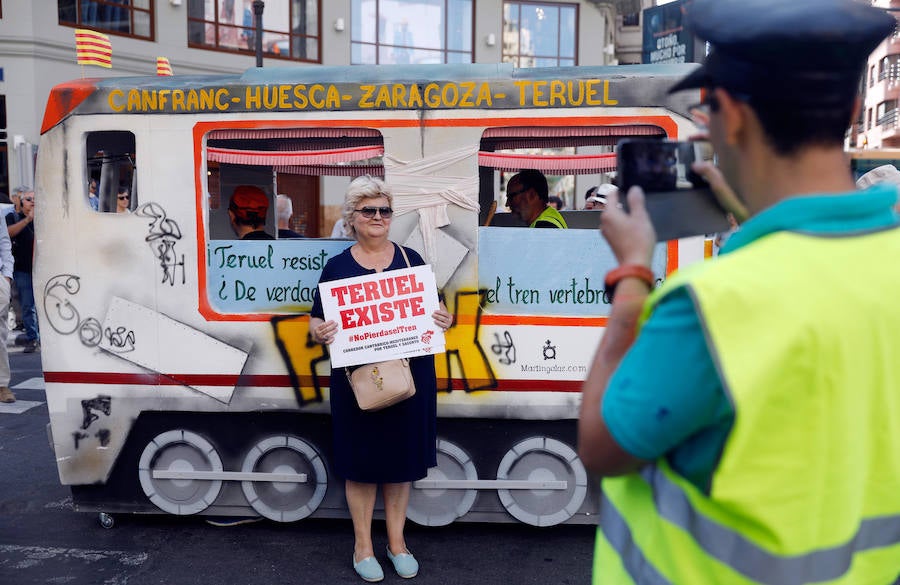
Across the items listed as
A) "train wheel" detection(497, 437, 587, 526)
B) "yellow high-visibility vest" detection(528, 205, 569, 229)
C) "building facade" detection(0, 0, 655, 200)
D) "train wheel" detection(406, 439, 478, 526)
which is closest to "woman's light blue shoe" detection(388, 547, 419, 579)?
"train wheel" detection(406, 439, 478, 526)

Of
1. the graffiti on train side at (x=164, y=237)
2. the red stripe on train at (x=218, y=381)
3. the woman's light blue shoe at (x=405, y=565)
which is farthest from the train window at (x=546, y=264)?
the graffiti on train side at (x=164, y=237)

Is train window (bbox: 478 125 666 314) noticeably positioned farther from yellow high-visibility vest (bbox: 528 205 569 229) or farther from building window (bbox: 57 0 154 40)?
building window (bbox: 57 0 154 40)

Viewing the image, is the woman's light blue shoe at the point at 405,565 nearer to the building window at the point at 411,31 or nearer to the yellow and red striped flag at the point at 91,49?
the yellow and red striped flag at the point at 91,49

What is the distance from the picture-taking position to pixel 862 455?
1180 mm

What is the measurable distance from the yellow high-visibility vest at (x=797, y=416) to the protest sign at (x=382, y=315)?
9.08 ft

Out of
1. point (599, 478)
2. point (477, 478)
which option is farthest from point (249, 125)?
point (599, 478)

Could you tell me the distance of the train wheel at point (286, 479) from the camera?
4480 mm

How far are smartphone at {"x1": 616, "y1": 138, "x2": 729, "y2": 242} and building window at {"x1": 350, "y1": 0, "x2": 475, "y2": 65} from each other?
1942 cm

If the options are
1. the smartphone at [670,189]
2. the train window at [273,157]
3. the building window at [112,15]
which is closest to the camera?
the smartphone at [670,189]

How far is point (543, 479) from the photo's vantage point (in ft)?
14.5

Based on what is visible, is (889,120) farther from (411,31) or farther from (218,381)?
(218,381)

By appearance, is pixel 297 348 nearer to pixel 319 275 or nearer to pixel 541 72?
pixel 319 275

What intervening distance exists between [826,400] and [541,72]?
330 cm

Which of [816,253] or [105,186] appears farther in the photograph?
[105,186]
